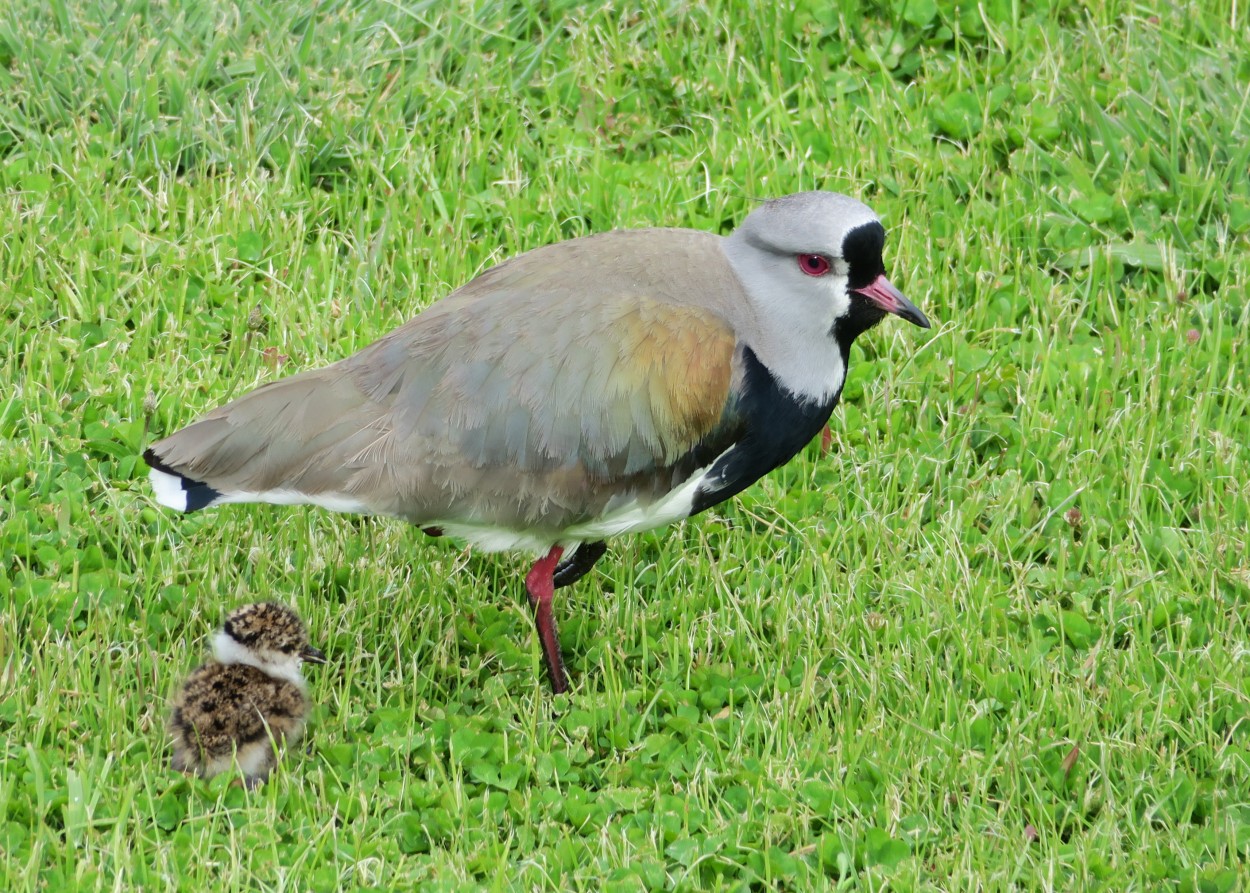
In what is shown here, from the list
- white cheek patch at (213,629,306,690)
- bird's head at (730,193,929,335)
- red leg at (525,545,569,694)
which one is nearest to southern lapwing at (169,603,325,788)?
white cheek patch at (213,629,306,690)

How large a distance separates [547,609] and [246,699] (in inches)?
38.1

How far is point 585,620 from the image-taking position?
207 inches

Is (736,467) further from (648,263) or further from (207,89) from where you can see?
(207,89)

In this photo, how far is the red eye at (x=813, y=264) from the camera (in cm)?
481

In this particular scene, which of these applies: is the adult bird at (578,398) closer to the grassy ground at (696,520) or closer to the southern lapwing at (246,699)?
the southern lapwing at (246,699)

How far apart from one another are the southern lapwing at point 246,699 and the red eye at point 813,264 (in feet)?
5.81

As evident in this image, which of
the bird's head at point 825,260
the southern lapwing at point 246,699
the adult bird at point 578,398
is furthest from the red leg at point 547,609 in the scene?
the bird's head at point 825,260

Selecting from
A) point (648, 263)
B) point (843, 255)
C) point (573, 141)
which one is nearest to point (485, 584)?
point (648, 263)

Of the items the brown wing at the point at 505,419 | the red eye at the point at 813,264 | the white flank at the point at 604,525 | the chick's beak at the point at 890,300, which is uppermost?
the red eye at the point at 813,264

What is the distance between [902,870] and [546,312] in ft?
5.94

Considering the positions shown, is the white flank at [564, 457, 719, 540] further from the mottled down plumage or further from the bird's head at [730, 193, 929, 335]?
the mottled down plumage

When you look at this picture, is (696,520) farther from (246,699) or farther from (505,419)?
(246,699)

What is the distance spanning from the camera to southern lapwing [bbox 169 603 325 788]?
4.43 meters

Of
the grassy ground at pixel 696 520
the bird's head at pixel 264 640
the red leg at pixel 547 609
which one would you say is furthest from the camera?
the red leg at pixel 547 609
